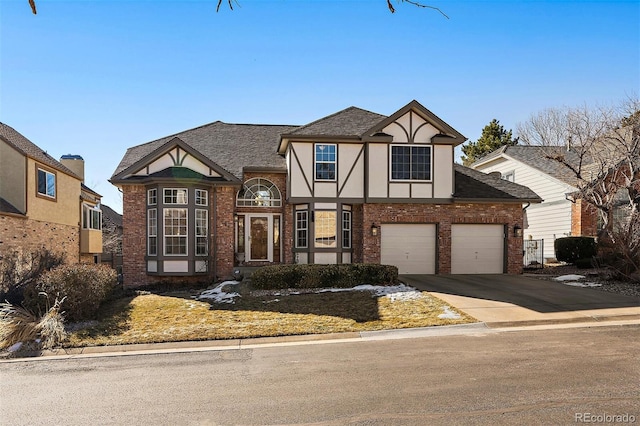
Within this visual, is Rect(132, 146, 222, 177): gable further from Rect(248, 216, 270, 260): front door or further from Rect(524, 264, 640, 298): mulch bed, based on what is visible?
Rect(524, 264, 640, 298): mulch bed

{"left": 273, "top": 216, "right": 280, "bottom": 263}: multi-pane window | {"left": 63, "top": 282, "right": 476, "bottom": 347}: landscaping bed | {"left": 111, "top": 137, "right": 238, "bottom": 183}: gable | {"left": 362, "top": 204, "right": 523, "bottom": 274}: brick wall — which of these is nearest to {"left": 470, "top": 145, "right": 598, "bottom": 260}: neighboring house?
{"left": 362, "top": 204, "right": 523, "bottom": 274}: brick wall

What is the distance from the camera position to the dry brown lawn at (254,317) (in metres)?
10.1

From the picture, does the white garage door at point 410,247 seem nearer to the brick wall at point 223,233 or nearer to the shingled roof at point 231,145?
the shingled roof at point 231,145

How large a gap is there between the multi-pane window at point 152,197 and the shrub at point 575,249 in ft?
60.4

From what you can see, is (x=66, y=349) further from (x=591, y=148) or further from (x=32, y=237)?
(x=591, y=148)

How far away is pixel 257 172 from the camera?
64.0 ft

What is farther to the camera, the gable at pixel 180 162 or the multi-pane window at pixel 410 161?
the multi-pane window at pixel 410 161

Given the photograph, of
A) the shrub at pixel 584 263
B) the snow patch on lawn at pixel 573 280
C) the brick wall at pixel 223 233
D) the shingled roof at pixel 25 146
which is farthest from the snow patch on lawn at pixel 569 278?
the shingled roof at pixel 25 146

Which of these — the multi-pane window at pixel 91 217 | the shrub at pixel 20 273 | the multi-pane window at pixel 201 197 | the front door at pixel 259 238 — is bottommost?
the shrub at pixel 20 273

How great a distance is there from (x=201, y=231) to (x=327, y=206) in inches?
194

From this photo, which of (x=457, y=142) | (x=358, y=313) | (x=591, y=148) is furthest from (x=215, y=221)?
(x=591, y=148)

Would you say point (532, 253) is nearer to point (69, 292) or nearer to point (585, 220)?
point (585, 220)

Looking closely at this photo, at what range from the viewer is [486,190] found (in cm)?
1942

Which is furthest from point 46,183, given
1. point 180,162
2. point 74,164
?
point 180,162
